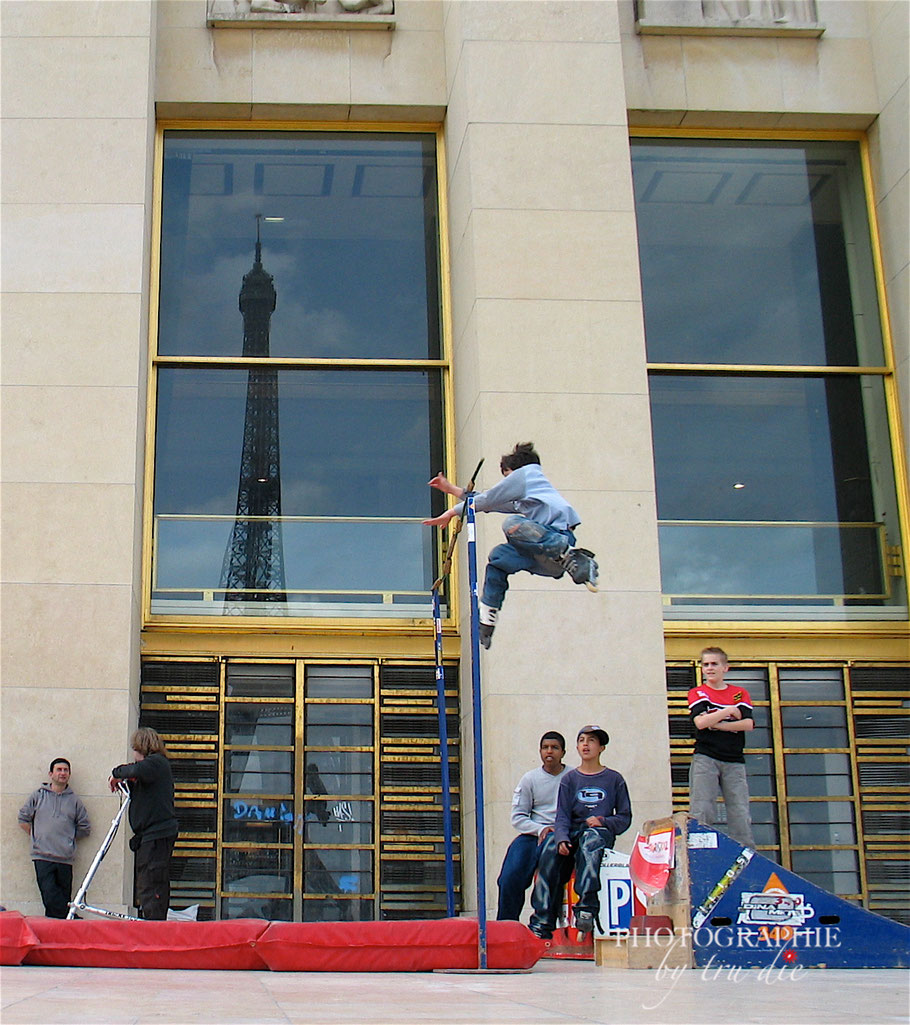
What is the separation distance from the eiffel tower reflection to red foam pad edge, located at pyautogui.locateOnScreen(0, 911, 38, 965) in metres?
5.22

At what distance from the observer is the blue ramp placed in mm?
7805

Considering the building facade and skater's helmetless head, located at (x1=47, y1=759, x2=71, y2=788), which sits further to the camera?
the building facade

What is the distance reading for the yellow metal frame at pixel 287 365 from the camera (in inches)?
481

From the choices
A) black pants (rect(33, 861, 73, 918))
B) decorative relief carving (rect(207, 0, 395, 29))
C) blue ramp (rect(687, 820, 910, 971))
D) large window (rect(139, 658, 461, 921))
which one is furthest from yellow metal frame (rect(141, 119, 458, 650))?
blue ramp (rect(687, 820, 910, 971))

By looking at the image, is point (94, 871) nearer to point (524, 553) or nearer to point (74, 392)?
point (524, 553)

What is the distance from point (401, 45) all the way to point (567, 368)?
4.38 m

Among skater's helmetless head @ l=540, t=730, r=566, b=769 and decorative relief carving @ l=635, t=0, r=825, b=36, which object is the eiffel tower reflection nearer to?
skater's helmetless head @ l=540, t=730, r=566, b=769

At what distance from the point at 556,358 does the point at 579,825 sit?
496 centimetres

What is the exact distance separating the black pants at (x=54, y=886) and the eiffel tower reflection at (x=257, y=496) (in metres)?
2.91

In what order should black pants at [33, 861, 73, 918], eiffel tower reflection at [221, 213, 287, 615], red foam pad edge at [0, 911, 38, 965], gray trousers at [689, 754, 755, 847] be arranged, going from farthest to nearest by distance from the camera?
1. eiffel tower reflection at [221, 213, 287, 615]
2. black pants at [33, 861, 73, 918]
3. gray trousers at [689, 754, 755, 847]
4. red foam pad edge at [0, 911, 38, 965]

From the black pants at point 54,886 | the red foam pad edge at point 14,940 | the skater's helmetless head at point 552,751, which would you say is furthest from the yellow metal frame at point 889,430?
the red foam pad edge at point 14,940

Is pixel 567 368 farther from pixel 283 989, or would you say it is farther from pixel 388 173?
pixel 283 989

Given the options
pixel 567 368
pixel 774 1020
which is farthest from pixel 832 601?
pixel 774 1020

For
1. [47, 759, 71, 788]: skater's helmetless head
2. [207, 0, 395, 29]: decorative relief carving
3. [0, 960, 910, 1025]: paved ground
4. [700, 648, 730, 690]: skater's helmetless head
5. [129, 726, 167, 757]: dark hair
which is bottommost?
[0, 960, 910, 1025]: paved ground
